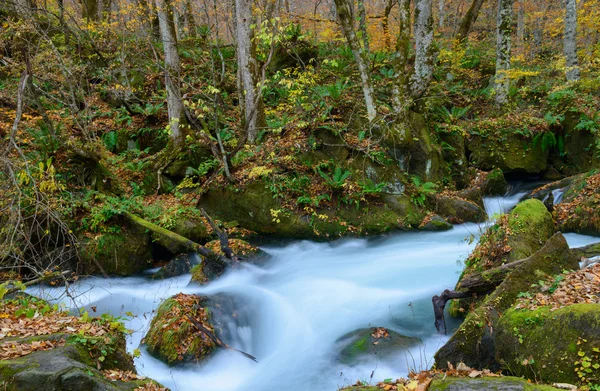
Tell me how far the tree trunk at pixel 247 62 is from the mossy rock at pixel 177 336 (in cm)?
571

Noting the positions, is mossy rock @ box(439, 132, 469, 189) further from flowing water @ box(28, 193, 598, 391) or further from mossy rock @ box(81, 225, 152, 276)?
mossy rock @ box(81, 225, 152, 276)

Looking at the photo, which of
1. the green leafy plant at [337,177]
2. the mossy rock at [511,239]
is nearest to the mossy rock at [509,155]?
the green leafy plant at [337,177]

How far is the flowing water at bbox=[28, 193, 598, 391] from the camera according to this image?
19.5 feet

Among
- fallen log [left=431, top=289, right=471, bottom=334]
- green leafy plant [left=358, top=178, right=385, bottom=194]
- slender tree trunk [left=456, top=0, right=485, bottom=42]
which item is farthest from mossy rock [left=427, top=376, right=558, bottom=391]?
slender tree trunk [left=456, top=0, right=485, bottom=42]

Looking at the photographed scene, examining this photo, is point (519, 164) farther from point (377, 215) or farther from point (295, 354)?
point (295, 354)

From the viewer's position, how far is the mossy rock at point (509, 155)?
42.3 feet

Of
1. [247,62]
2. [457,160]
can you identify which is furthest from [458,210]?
[247,62]

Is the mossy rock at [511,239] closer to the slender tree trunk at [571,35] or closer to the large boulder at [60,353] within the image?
the large boulder at [60,353]

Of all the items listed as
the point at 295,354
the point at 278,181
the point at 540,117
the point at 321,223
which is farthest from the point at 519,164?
the point at 295,354

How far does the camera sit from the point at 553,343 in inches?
142

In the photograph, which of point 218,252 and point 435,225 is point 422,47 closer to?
point 435,225

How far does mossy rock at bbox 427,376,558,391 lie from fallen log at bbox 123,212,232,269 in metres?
6.29

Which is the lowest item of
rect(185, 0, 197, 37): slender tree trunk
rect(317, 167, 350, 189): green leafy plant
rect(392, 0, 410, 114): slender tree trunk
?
rect(317, 167, 350, 189): green leafy plant

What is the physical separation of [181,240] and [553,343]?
771cm
